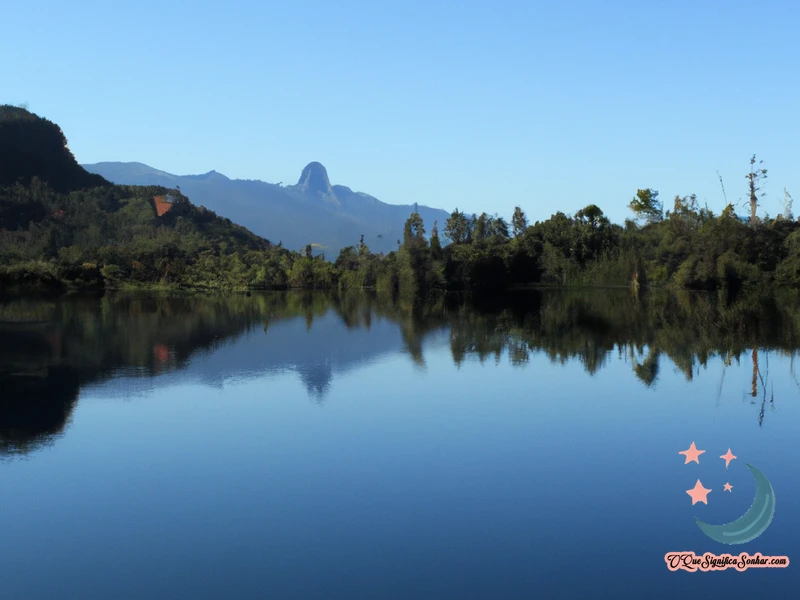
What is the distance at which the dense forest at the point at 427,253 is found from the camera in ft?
214

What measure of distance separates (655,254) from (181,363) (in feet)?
A: 207

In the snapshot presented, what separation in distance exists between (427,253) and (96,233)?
158 ft

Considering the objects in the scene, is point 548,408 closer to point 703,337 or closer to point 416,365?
point 416,365

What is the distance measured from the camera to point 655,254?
77875 millimetres

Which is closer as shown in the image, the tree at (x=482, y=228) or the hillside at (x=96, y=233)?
the hillside at (x=96, y=233)

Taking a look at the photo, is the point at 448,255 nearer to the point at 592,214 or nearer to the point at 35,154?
the point at 592,214

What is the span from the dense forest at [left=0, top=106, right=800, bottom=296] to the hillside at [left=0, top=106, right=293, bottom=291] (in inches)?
8.5

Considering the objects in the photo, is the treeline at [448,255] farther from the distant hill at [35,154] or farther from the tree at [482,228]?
the distant hill at [35,154]

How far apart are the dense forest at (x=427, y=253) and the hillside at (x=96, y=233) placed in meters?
0.22

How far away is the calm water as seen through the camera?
916 centimetres

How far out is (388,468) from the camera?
13.3 meters
